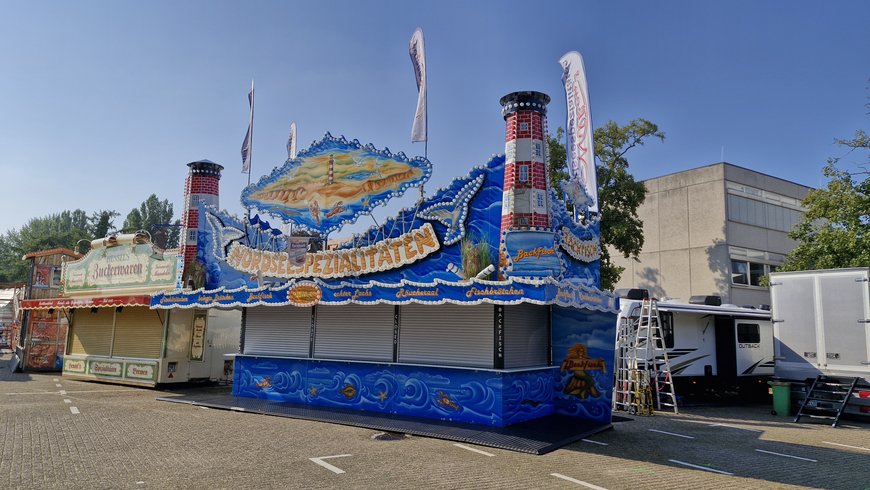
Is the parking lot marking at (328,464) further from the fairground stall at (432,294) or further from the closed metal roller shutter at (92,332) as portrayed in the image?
the closed metal roller shutter at (92,332)

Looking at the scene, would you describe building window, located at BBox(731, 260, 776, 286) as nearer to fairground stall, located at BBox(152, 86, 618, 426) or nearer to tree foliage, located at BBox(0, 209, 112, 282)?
fairground stall, located at BBox(152, 86, 618, 426)

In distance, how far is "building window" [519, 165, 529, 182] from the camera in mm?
11336

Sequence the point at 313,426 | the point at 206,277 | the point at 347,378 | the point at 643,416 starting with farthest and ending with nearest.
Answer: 1. the point at 206,277
2. the point at 643,416
3. the point at 347,378
4. the point at 313,426

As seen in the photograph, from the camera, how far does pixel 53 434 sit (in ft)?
32.2

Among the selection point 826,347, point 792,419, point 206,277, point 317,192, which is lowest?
point 792,419

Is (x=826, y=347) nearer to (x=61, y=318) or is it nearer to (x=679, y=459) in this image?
(x=679, y=459)

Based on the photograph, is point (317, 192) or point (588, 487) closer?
point (588, 487)

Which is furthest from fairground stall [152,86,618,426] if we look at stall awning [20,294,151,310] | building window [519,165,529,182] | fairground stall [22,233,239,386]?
fairground stall [22,233,239,386]

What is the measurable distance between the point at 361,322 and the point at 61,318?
58.5ft

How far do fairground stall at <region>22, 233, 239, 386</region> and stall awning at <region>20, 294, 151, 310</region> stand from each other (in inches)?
1.2

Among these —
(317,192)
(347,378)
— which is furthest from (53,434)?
(317,192)

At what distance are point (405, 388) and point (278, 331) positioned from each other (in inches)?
176

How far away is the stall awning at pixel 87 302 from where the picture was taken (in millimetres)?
17812

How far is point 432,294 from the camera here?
1097 cm
